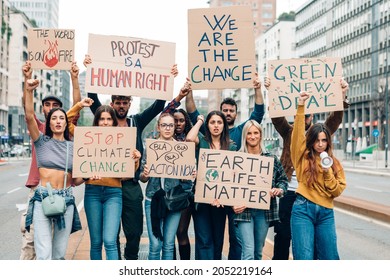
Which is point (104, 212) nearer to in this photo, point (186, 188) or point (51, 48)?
point (186, 188)

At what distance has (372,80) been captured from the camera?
82250 millimetres

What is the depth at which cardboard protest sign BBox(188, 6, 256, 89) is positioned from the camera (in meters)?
7.98

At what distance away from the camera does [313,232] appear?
635cm

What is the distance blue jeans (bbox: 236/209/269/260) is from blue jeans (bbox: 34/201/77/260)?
5.82ft

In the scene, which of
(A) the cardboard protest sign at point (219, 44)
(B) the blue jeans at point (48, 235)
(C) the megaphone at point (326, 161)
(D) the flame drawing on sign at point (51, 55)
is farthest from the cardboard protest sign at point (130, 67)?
(C) the megaphone at point (326, 161)

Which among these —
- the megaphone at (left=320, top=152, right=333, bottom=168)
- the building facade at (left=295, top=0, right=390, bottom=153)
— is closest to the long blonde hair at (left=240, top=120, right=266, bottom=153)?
the megaphone at (left=320, top=152, right=333, bottom=168)

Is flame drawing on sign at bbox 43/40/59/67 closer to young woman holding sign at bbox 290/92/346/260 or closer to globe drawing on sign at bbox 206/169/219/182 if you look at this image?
globe drawing on sign at bbox 206/169/219/182

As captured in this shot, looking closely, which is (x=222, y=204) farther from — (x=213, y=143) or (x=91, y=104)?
(x=91, y=104)

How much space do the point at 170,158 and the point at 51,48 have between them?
91.2 inches

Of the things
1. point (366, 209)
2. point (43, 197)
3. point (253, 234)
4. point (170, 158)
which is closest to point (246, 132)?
point (170, 158)

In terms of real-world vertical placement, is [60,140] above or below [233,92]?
below

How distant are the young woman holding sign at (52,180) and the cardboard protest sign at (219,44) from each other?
1884 millimetres
